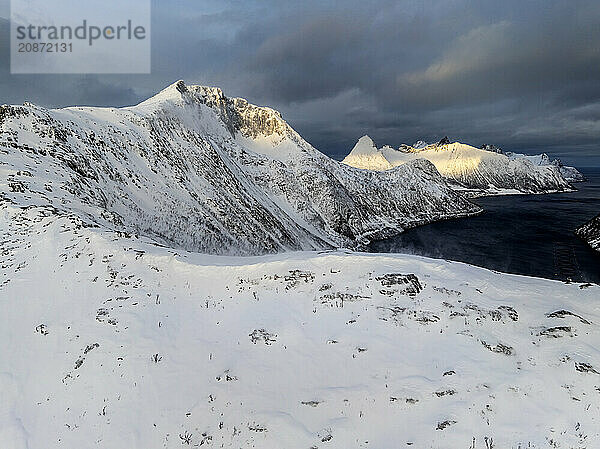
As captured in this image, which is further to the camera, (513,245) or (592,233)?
(592,233)

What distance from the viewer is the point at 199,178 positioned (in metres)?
57.7

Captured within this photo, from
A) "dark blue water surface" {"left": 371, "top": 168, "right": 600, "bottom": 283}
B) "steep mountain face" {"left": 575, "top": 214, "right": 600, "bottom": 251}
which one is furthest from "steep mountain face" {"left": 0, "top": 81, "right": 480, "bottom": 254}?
"steep mountain face" {"left": 575, "top": 214, "right": 600, "bottom": 251}

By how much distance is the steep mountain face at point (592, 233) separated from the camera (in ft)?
250

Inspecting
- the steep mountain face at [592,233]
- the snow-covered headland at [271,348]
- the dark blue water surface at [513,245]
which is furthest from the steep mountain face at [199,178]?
the steep mountain face at [592,233]

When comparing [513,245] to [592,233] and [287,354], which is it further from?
[287,354]

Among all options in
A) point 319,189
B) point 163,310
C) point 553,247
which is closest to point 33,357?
point 163,310

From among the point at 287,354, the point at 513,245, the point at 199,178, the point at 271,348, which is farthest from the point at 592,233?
the point at 271,348

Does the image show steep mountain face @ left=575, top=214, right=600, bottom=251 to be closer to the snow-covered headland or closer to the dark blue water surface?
the dark blue water surface

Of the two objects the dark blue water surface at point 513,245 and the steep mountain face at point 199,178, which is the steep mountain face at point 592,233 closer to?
the dark blue water surface at point 513,245

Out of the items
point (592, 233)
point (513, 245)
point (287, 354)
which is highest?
point (592, 233)

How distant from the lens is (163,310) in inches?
479

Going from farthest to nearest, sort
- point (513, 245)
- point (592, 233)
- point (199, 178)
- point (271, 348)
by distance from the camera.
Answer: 1. point (592, 233)
2. point (513, 245)
3. point (199, 178)
4. point (271, 348)

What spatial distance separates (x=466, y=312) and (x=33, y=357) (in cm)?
1491

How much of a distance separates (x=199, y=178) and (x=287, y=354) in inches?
2065
